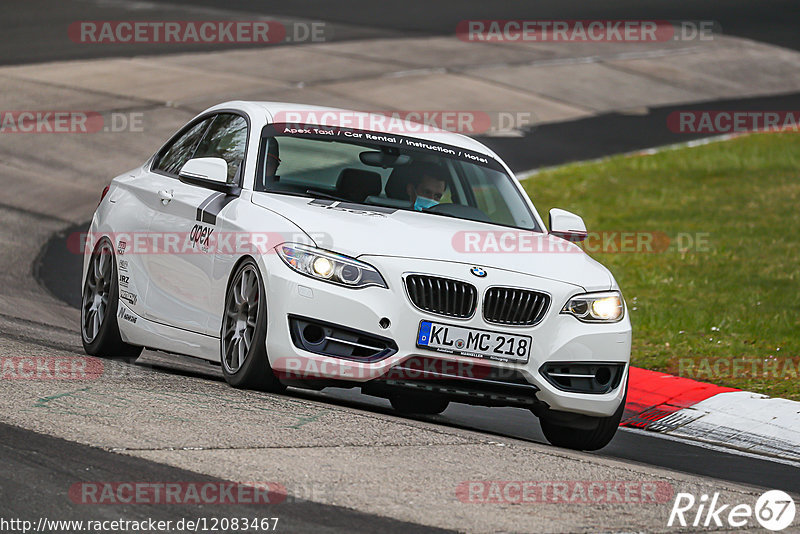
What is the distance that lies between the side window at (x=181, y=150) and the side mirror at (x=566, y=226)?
2.34m

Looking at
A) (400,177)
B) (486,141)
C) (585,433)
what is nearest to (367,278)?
(400,177)

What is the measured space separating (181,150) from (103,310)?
115cm

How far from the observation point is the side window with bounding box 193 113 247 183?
864cm

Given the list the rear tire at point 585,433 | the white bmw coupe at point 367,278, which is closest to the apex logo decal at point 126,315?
the white bmw coupe at point 367,278

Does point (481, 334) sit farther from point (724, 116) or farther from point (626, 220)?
point (724, 116)

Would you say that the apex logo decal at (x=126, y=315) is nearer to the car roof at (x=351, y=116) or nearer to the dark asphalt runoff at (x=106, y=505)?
the car roof at (x=351, y=116)

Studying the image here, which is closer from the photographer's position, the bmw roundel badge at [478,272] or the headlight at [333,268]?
the headlight at [333,268]

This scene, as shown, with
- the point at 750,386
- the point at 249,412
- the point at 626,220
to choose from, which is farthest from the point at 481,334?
the point at 626,220

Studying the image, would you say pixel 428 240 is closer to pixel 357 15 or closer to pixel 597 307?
pixel 597 307

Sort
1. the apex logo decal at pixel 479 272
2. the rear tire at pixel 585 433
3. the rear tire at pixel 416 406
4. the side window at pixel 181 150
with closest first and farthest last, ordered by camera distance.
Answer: the apex logo decal at pixel 479 272 < the rear tire at pixel 585 433 < the rear tire at pixel 416 406 < the side window at pixel 181 150

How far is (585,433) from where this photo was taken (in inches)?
320

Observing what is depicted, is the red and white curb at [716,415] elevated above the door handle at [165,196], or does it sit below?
below

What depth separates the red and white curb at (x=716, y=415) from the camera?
9055 mm

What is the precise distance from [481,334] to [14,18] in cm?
2500
